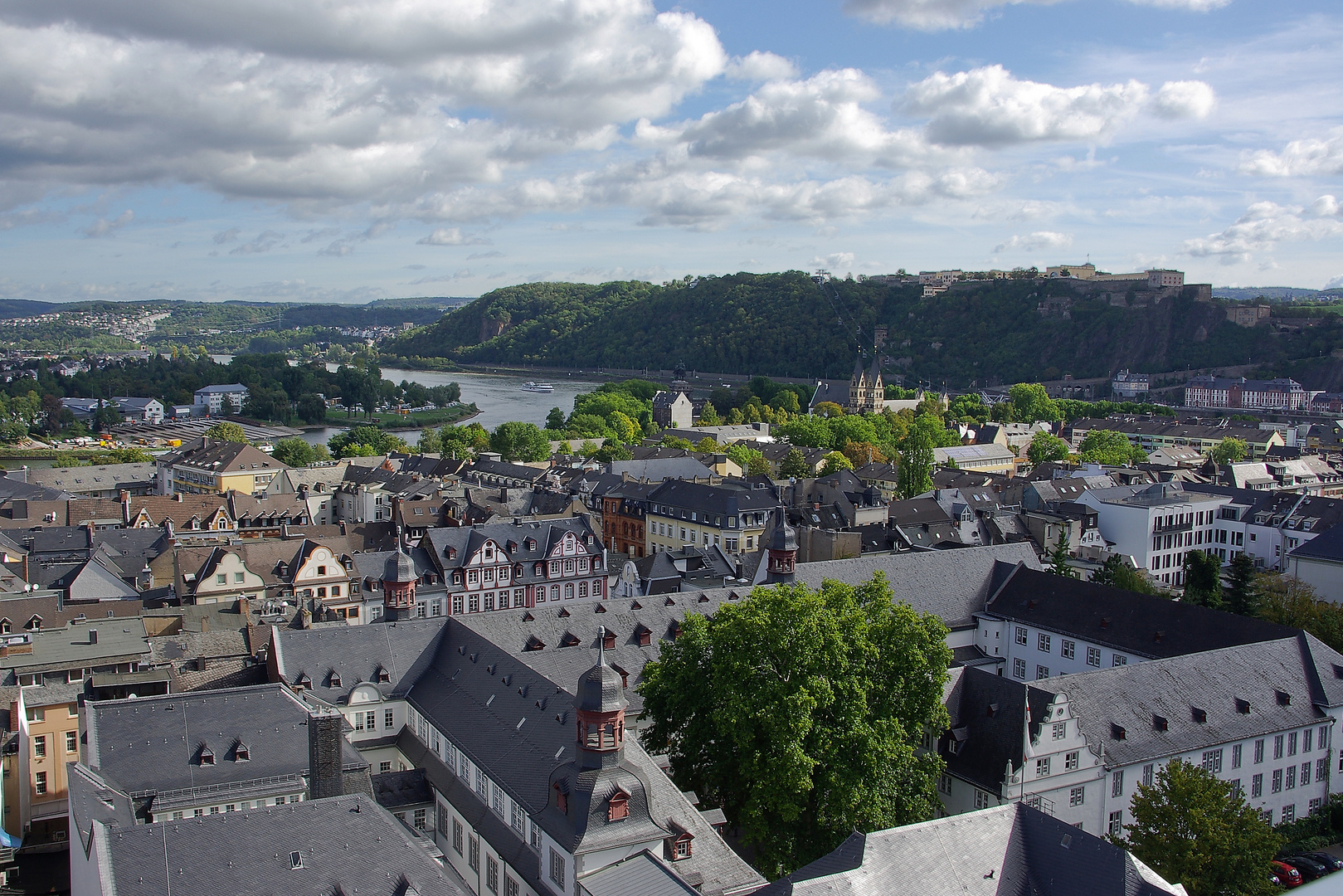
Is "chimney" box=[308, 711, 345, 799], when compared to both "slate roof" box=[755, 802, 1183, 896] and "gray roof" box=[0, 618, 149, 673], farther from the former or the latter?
"gray roof" box=[0, 618, 149, 673]

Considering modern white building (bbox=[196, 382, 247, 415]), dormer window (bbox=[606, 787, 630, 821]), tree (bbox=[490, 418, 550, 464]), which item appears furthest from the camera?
modern white building (bbox=[196, 382, 247, 415])

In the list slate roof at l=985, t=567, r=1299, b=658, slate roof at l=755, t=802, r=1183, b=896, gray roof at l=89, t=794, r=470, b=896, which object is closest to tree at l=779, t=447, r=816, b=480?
slate roof at l=985, t=567, r=1299, b=658

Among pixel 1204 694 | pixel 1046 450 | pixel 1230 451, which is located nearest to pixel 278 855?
pixel 1204 694

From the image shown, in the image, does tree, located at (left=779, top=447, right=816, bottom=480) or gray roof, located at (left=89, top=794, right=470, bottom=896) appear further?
tree, located at (left=779, top=447, right=816, bottom=480)

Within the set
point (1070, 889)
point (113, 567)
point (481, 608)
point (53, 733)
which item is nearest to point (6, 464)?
point (113, 567)

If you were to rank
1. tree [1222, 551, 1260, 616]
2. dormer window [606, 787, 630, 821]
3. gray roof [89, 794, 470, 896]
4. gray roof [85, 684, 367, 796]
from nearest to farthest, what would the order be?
gray roof [89, 794, 470, 896], dormer window [606, 787, 630, 821], gray roof [85, 684, 367, 796], tree [1222, 551, 1260, 616]

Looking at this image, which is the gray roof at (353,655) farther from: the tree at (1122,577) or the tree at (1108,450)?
the tree at (1108,450)

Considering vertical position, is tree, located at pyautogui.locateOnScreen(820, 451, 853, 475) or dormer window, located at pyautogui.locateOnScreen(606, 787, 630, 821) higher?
dormer window, located at pyautogui.locateOnScreen(606, 787, 630, 821)

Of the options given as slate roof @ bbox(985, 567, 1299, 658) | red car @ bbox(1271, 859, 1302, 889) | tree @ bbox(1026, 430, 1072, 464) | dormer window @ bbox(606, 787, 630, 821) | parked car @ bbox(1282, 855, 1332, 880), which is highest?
dormer window @ bbox(606, 787, 630, 821)
